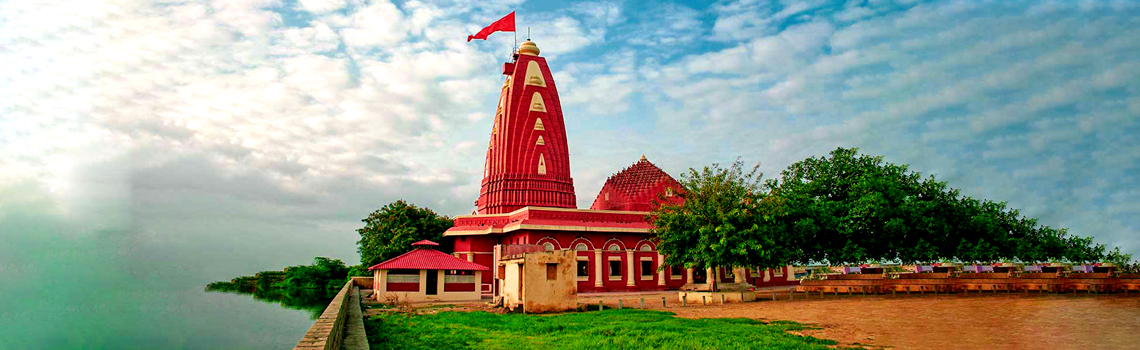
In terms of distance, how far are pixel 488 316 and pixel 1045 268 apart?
2260cm

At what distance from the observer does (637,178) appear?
38781mm

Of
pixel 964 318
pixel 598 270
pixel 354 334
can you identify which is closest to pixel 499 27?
pixel 598 270

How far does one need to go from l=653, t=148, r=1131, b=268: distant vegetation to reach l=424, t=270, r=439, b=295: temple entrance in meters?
10.3

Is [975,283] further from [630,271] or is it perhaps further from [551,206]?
[551,206]

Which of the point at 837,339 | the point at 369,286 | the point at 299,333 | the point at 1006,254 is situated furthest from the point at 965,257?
the point at 369,286

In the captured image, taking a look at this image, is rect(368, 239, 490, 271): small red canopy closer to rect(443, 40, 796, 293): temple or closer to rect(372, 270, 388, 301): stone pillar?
rect(372, 270, 388, 301): stone pillar

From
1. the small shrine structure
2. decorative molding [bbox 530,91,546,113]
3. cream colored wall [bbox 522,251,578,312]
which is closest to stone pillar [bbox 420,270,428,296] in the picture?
the small shrine structure

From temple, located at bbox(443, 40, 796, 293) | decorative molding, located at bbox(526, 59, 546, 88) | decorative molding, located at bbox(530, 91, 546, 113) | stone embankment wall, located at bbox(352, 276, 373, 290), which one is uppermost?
A: decorative molding, located at bbox(526, 59, 546, 88)

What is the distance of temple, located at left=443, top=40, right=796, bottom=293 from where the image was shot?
107 ft

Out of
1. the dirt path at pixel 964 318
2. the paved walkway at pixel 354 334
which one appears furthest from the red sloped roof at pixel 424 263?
the dirt path at pixel 964 318

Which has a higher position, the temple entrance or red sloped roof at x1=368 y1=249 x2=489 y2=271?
red sloped roof at x1=368 y1=249 x2=489 y2=271

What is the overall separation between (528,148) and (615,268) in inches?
373

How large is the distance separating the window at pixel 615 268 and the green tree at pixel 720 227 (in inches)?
285

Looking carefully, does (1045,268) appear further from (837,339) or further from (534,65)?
(534,65)
